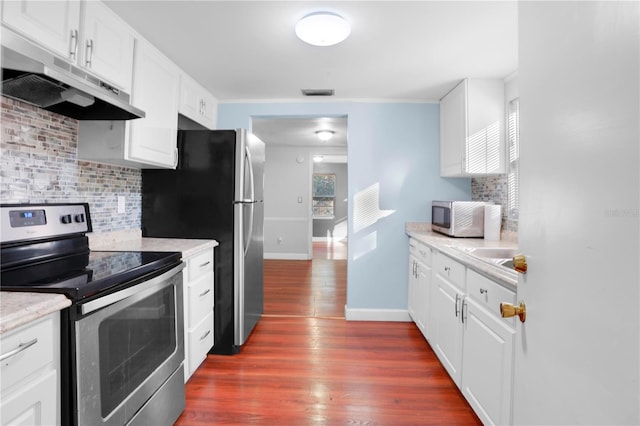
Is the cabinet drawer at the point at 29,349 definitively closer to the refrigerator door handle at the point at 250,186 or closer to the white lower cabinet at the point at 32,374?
the white lower cabinet at the point at 32,374

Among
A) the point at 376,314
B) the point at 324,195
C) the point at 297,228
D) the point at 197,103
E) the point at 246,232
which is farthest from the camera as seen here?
the point at 324,195

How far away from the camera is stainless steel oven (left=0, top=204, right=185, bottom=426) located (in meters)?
1.07

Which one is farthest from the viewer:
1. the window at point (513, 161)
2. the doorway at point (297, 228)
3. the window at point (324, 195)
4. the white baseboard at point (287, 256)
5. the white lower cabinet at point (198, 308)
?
the window at point (324, 195)

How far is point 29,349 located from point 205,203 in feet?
5.23

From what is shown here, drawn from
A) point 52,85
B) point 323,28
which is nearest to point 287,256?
point 323,28

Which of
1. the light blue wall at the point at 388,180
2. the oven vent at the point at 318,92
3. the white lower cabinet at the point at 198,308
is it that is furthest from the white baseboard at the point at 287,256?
the white lower cabinet at the point at 198,308

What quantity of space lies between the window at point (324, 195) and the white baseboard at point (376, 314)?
21.0ft

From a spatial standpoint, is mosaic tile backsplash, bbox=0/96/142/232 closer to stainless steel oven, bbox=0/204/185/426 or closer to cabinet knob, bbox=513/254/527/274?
stainless steel oven, bbox=0/204/185/426

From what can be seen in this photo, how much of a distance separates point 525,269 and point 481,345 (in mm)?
985

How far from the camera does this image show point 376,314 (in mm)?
3232

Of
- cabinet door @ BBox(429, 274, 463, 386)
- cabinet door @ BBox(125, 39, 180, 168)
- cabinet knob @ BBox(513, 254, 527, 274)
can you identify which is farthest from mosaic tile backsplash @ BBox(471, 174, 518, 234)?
cabinet door @ BBox(125, 39, 180, 168)

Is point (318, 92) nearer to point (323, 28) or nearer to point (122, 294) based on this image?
point (323, 28)

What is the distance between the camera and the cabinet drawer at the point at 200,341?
81.1 inches

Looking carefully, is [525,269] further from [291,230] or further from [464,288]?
[291,230]
